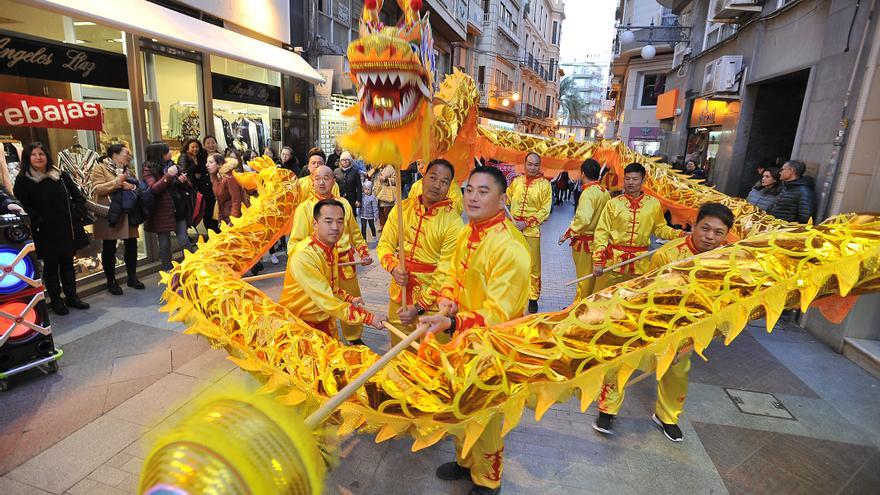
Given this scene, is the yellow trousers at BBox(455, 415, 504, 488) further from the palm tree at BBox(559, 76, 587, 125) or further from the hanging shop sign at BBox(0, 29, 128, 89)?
the palm tree at BBox(559, 76, 587, 125)

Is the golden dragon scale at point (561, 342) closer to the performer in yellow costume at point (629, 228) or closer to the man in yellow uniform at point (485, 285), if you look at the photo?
the man in yellow uniform at point (485, 285)

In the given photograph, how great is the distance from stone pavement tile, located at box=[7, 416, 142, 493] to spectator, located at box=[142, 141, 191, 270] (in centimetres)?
333

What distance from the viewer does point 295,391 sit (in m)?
1.95

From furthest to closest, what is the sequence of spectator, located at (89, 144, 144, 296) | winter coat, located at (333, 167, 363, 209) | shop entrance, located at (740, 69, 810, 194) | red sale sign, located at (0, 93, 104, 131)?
shop entrance, located at (740, 69, 810, 194)
winter coat, located at (333, 167, 363, 209)
spectator, located at (89, 144, 144, 296)
red sale sign, located at (0, 93, 104, 131)

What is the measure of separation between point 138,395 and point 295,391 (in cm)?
216

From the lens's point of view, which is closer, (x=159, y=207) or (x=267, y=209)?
(x=267, y=209)

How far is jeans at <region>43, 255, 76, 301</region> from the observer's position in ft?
14.6

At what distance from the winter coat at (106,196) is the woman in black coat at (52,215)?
0.48m

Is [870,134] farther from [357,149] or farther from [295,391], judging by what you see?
[295,391]

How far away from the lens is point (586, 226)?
201 inches

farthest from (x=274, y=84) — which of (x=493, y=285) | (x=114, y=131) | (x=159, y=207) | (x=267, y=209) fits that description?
(x=493, y=285)

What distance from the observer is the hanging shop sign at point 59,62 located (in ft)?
15.8

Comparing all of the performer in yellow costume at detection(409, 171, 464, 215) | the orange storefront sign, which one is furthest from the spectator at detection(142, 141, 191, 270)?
the orange storefront sign

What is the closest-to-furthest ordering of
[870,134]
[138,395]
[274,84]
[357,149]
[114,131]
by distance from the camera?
1. [357,149]
2. [138,395]
3. [870,134]
4. [114,131]
5. [274,84]
